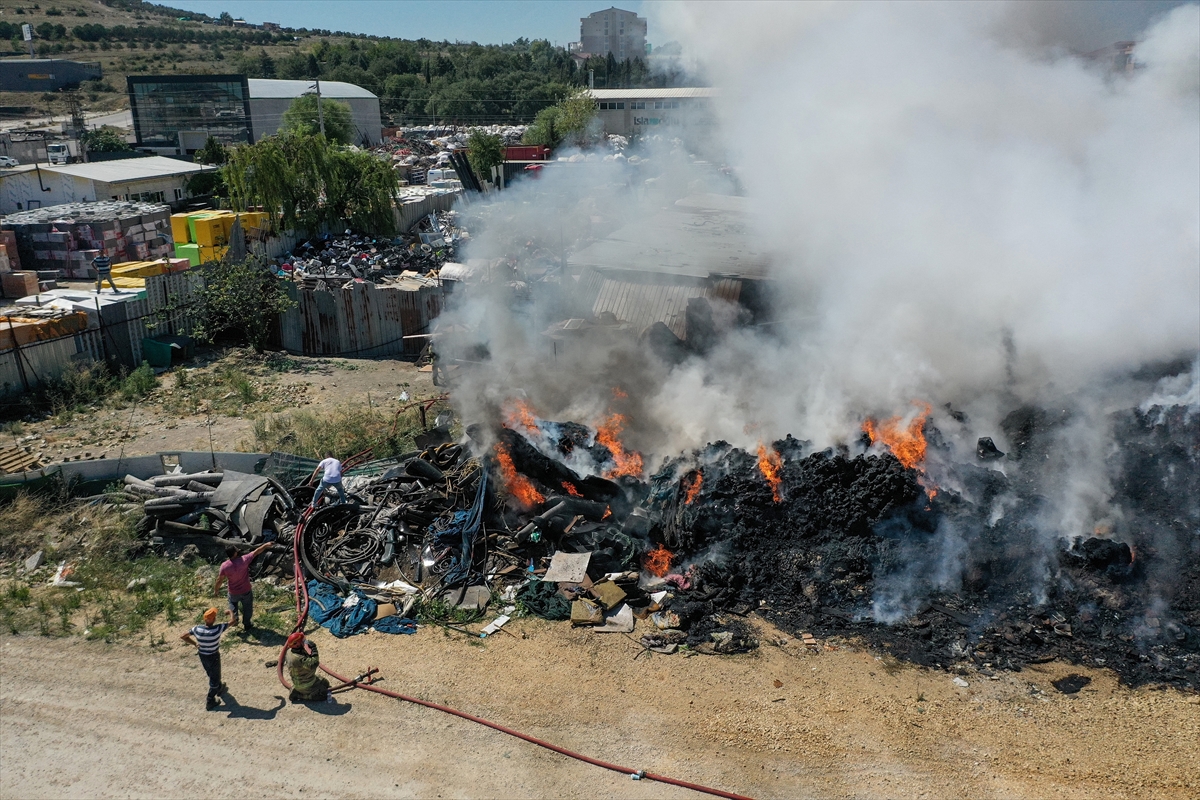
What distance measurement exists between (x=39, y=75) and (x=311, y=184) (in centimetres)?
6199

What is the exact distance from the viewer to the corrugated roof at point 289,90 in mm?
49531

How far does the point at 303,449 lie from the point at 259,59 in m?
86.0

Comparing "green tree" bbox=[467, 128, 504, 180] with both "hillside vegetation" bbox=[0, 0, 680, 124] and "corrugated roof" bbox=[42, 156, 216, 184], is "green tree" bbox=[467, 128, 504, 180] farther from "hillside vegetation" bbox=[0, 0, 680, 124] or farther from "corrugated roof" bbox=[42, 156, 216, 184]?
"hillside vegetation" bbox=[0, 0, 680, 124]

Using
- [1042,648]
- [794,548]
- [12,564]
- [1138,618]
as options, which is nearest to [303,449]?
[12,564]

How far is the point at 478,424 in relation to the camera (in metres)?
10.8

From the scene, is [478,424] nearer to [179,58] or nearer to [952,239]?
[952,239]

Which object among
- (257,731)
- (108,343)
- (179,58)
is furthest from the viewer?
(179,58)

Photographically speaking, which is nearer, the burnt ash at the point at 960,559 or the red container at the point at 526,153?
the burnt ash at the point at 960,559

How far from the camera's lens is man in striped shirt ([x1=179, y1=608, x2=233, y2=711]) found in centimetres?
651

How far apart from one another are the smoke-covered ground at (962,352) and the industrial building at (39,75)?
71.9 meters

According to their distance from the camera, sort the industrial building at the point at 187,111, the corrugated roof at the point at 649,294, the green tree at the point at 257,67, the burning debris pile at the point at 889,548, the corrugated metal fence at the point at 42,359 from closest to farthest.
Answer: the burning debris pile at the point at 889,548
the corrugated metal fence at the point at 42,359
the corrugated roof at the point at 649,294
the industrial building at the point at 187,111
the green tree at the point at 257,67

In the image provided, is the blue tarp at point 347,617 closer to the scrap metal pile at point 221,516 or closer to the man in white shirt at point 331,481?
the scrap metal pile at point 221,516

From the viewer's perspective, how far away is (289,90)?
169ft

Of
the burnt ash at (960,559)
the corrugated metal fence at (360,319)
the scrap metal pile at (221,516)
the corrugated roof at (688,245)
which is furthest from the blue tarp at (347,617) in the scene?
the corrugated metal fence at (360,319)
